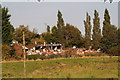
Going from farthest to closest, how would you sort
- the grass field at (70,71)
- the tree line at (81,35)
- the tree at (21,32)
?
the tree at (21,32), the tree line at (81,35), the grass field at (70,71)

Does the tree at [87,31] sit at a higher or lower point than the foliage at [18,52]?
higher

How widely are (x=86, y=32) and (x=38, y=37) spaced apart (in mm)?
18904

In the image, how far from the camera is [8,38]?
33469mm

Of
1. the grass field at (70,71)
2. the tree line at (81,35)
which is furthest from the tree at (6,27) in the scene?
the grass field at (70,71)

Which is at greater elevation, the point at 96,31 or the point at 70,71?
the point at 96,31

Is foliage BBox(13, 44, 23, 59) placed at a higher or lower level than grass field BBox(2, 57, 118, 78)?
higher

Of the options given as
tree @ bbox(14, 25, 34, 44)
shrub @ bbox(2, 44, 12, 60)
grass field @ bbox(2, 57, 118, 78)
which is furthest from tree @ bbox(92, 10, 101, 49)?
grass field @ bbox(2, 57, 118, 78)

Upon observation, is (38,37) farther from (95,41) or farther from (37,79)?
(37,79)

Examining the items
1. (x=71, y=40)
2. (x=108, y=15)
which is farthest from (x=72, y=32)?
(x=108, y=15)

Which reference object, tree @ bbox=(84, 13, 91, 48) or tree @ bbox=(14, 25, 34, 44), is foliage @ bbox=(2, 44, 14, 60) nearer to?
tree @ bbox=(14, 25, 34, 44)

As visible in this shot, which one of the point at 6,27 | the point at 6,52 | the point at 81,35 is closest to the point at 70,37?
the point at 81,35

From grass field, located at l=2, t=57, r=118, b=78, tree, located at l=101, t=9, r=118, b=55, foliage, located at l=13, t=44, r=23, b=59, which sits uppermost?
tree, located at l=101, t=9, r=118, b=55

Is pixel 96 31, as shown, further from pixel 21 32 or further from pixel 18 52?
pixel 18 52

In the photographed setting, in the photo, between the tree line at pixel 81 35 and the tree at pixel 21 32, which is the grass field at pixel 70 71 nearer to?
the tree line at pixel 81 35
